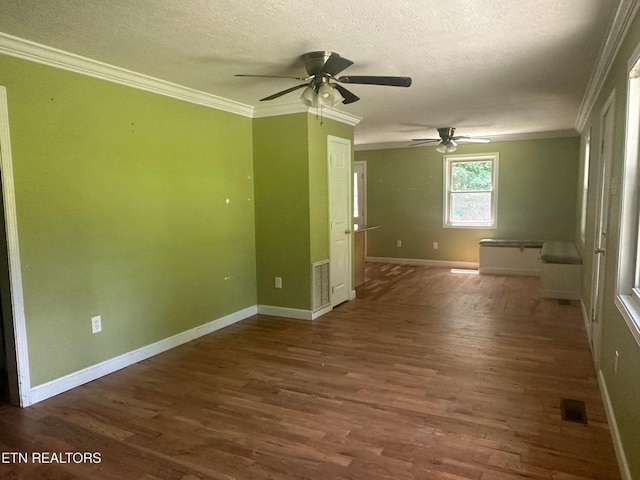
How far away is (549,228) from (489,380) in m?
5.18

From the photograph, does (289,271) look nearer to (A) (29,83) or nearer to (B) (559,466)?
(A) (29,83)

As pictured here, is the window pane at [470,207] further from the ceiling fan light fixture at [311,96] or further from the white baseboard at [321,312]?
the ceiling fan light fixture at [311,96]

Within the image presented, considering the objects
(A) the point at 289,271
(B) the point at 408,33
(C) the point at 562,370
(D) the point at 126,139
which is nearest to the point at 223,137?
(D) the point at 126,139

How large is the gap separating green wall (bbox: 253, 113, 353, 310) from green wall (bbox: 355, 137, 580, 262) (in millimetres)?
3668

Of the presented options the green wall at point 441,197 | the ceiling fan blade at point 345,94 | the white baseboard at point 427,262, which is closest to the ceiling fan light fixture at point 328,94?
the ceiling fan blade at point 345,94

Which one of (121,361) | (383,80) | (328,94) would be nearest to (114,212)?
(121,361)

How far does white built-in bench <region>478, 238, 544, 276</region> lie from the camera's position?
6.99 metres

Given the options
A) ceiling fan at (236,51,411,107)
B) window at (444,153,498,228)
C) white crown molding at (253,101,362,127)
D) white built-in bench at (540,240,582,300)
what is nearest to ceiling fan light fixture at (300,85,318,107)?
ceiling fan at (236,51,411,107)

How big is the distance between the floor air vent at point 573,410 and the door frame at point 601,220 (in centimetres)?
57

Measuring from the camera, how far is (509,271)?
7.12 metres

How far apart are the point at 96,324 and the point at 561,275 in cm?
520

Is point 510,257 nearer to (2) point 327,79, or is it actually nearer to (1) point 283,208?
(1) point 283,208

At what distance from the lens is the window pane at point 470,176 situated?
7688 mm

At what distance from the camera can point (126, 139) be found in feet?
11.2
